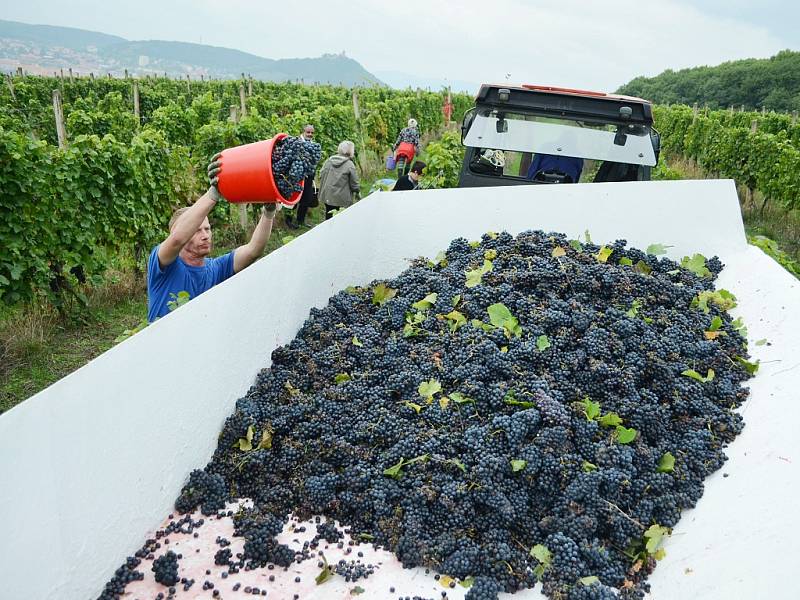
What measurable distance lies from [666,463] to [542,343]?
0.63 m

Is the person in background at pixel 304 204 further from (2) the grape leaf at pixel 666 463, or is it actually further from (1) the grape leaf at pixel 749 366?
(2) the grape leaf at pixel 666 463

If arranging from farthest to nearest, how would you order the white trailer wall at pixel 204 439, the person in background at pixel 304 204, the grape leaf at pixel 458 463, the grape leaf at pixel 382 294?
1. the person in background at pixel 304 204
2. the grape leaf at pixel 382 294
3. the grape leaf at pixel 458 463
4. the white trailer wall at pixel 204 439

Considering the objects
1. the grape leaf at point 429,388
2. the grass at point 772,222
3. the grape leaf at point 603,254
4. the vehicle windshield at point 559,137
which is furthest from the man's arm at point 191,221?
the grass at point 772,222

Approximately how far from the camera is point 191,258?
117 inches

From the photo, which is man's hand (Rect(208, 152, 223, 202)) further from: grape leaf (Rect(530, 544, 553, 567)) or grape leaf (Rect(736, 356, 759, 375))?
grape leaf (Rect(736, 356, 759, 375))

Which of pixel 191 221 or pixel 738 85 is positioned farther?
pixel 738 85

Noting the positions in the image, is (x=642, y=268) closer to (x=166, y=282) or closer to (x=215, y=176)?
(x=215, y=176)

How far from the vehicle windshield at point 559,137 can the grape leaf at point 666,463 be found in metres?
2.78

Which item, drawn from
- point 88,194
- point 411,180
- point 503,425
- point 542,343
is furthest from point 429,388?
point 411,180

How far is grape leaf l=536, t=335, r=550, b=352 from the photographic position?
8.16ft

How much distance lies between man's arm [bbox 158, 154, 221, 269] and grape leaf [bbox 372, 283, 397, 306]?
958mm

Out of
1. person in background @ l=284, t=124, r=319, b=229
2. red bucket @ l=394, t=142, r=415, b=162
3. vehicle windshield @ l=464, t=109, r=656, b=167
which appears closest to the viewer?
vehicle windshield @ l=464, t=109, r=656, b=167

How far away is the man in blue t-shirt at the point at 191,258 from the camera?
260 cm

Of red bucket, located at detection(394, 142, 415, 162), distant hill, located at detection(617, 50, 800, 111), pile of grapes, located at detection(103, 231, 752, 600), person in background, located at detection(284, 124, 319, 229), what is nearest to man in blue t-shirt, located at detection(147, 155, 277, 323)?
pile of grapes, located at detection(103, 231, 752, 600)
